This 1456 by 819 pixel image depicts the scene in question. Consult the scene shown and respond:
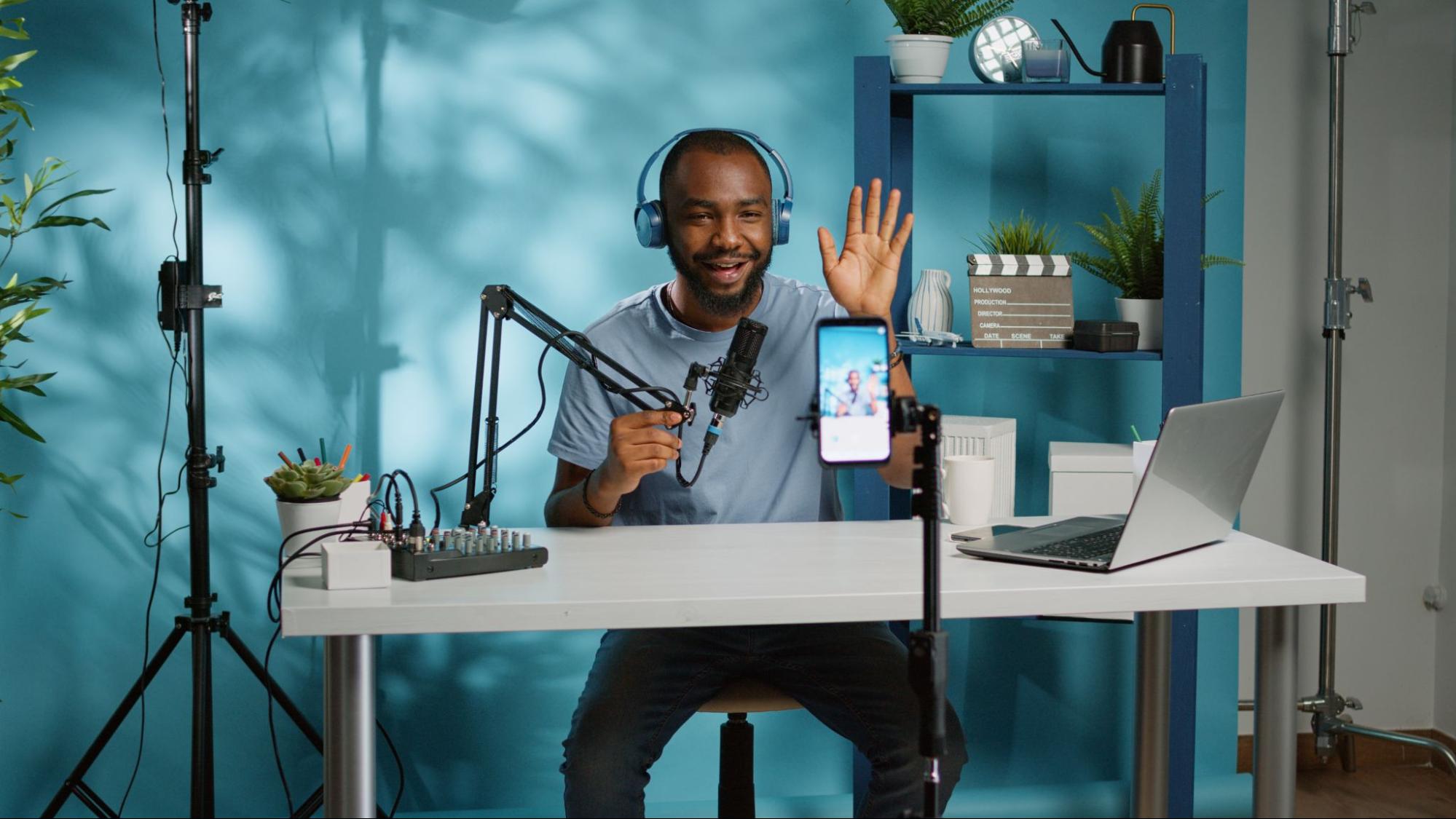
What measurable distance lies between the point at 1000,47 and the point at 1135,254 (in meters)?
0.54

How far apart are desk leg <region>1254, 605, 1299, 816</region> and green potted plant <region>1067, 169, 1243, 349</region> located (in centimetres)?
103

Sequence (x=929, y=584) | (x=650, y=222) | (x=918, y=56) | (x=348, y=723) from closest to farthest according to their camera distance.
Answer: (x=929, y=584)
(x=348, y=723)
(x=650, y=222)
(x=918, y=56)

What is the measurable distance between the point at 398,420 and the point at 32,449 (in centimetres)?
79

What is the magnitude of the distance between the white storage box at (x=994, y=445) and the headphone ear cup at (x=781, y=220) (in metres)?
0.63

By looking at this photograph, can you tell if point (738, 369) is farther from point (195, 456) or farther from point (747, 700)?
point (195, 456)

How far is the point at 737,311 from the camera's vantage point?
2.37 m

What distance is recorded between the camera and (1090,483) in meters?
2.72

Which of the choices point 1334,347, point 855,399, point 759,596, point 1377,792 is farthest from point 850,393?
point 1377,792

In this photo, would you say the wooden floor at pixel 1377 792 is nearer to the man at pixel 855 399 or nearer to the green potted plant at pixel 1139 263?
the green potted plant at pixel 1139 263

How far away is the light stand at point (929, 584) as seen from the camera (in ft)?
4.03

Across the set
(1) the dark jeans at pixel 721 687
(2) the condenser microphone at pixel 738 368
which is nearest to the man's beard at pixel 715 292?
(2) the condenser microphone at pixel 738 368

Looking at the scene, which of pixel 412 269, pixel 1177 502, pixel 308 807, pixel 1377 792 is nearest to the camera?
pixel 1177 502

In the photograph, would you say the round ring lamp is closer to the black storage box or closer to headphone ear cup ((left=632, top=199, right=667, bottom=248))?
the black storage box

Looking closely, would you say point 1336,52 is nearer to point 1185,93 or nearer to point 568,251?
point 1185,93
